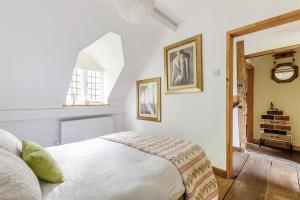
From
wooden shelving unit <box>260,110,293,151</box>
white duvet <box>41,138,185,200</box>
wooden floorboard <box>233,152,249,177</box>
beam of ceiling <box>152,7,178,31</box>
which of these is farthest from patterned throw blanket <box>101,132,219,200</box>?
wooden shelving unit <box>260,110,293,151</box>

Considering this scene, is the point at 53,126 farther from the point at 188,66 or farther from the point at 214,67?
the point at 214,67

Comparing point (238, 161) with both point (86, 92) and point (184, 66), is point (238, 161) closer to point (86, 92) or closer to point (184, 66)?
point (184, 66)

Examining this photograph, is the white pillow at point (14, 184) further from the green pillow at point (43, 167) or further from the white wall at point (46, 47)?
the white wall at point (46, 47)

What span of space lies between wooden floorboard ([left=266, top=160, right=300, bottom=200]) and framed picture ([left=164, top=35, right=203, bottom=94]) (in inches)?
62.3

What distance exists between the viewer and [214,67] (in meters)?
2.47

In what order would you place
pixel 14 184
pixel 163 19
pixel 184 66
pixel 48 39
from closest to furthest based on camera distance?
pixel 14 184 < pixel 48 39 < pixel 163 19 < pixel 184 66

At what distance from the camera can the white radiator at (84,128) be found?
309cm

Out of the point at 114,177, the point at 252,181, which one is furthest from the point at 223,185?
the point at 114,177

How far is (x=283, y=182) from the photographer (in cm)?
216

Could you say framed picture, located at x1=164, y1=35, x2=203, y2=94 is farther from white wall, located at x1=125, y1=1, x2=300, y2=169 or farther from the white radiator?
the white radiator

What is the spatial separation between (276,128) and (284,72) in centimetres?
130

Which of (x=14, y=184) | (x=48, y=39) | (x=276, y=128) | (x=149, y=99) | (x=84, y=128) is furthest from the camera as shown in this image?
(x=276, y=128)

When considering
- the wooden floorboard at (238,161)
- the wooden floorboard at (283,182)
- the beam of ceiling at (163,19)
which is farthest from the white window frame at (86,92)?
the wooden floorboard at (283,182)

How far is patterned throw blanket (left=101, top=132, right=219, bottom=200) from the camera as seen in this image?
1.39 metres
